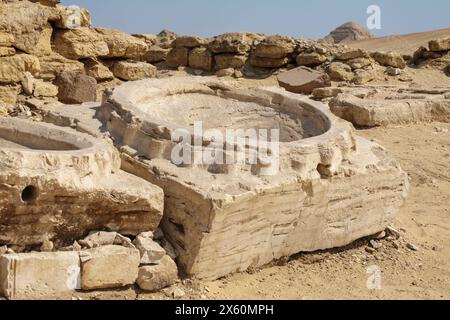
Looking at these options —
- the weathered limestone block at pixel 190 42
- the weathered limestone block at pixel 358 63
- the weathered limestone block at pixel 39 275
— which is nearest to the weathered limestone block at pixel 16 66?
the weathered limestone block at pixel 39 275

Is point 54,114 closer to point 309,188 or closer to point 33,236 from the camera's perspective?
point 33,236

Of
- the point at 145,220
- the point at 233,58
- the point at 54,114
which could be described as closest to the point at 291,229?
the point at 145,220

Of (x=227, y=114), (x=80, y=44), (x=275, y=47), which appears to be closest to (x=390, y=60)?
(x=275, y=47)

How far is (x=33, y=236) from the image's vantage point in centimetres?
295

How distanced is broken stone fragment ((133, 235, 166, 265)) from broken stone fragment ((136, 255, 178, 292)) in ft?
0.11

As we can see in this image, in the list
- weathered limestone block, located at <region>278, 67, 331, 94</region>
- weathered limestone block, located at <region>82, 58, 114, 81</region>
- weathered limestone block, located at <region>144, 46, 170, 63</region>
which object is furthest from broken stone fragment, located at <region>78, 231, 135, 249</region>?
weathered limestone block, located at <region>144, 46, 170, 63</region>

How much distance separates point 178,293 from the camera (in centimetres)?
307

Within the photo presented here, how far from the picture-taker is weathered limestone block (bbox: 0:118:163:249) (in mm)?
2801

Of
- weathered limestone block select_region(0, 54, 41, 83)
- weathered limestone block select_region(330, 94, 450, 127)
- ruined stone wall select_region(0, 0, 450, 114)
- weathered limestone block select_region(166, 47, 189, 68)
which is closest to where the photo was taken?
weathered limestone block select_region(0, 54, 41, 83)

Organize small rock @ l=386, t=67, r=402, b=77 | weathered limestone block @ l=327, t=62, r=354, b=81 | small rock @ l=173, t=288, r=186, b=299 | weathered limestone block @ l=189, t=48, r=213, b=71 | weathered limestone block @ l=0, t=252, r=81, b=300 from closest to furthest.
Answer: weathered limestone block @ l=0, t=252, r=81, b=300 → small rock @ l=173, t=288, r=186, b=299 → weathered limestone block @ l=327, t=62, r=354, b=81 → small rock @ l=386, t=67, r=402, b=77 → weathered limestone block @ l=189, t=48, r=213, b=71

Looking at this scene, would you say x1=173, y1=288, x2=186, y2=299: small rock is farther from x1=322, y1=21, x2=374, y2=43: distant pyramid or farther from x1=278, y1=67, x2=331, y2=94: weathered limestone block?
x1=322, y1=21, x2=374, y2=43: distant pyramid

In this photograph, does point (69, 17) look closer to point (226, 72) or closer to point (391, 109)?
point (226, 72)

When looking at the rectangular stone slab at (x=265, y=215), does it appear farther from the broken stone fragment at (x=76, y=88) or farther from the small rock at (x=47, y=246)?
the broken stone fragment at (x=76, y=88)

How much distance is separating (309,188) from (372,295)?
845 millimetres
